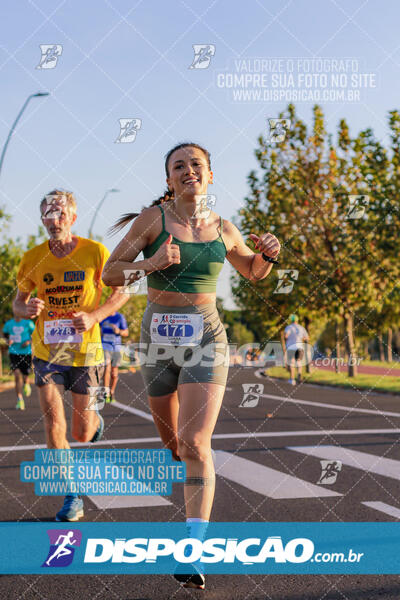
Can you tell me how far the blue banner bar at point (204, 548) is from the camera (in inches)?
154

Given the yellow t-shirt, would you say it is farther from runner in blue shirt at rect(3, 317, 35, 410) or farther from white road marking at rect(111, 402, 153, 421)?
runner in blue shirt at rect(3, 317, 35, 410)

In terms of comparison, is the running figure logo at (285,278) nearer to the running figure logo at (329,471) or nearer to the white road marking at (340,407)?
the running figure logo at (329,471)

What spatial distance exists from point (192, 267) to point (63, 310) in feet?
4.74

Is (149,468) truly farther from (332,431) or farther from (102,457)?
(332,431)

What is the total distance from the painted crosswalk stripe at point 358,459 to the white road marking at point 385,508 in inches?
39.2

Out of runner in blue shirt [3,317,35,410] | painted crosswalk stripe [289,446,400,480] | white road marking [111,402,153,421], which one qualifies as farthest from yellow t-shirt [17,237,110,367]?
runner in blue shirt [3,317,35,410]

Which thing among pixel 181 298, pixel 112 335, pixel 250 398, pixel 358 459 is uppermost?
pixel 181 298

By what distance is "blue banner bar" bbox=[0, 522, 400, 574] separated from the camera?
12.8 ft

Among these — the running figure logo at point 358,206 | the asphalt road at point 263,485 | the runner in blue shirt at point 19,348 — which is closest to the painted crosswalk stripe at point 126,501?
the asphalt road at point 263,485

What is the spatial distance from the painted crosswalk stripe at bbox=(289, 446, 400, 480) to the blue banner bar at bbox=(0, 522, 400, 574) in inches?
76.0

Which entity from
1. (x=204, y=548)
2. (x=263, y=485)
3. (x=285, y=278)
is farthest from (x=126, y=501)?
(x=285, y=278)

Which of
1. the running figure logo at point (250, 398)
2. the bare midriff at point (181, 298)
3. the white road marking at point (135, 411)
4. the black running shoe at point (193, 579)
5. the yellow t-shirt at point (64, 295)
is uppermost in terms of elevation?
the bare midriff at point (181, 298)

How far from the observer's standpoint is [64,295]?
4.90 m

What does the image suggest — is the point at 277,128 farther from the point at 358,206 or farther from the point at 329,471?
the point at 358,206
